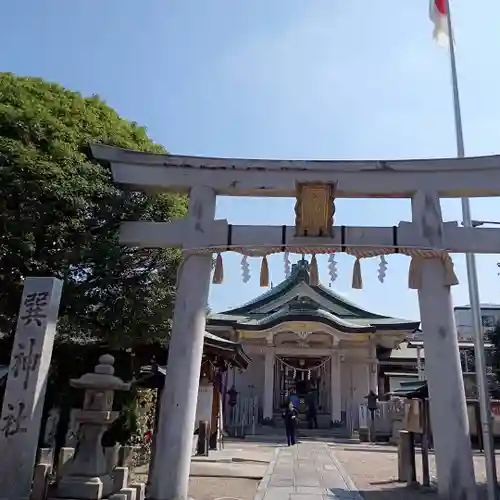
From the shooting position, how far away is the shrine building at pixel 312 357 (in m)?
23.0

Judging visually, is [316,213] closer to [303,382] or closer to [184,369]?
[184,369]

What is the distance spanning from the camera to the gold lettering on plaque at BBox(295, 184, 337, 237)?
26.1 ft

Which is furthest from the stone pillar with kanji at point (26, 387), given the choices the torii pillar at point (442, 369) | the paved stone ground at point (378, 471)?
the paved stone ground at point (378, 471)

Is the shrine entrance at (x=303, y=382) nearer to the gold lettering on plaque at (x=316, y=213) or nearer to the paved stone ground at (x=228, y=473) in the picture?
the paved stone ground at (x=228, y=473)

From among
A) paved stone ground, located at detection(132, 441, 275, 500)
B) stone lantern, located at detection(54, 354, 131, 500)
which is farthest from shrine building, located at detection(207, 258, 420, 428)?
stone lantern, located at detection(54, 354, 131, 500)

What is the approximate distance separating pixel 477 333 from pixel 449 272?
1.47 metres

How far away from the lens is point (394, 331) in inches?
940

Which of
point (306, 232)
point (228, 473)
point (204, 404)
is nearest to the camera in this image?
point (306, 232)

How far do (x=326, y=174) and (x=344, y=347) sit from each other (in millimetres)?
17244

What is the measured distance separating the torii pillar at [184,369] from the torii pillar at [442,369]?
132 inches

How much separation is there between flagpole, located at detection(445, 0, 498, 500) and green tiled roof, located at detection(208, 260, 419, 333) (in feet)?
47.5

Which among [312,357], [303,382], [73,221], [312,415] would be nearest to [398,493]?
[73,221]

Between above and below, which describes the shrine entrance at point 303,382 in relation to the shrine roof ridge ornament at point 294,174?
below

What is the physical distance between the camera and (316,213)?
798cm
